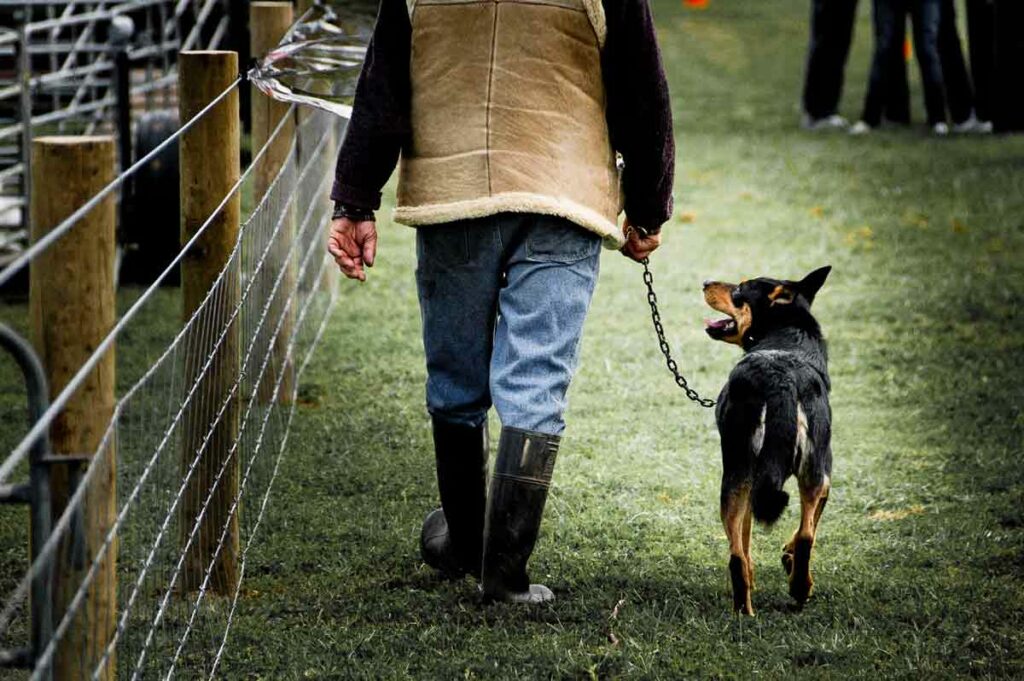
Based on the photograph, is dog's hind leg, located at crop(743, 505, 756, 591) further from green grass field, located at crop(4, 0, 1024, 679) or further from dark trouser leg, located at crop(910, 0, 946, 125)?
dark trouser leg, located at crop(910, 0, 946, 125)

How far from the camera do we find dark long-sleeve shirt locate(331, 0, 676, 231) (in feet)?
12.5

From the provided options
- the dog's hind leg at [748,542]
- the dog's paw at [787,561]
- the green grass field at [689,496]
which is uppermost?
the dog's hind leg at [748,542]

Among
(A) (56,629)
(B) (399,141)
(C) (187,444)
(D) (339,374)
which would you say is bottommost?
(D) (339,374)

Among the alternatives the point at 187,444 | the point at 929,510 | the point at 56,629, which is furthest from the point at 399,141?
the point at 929,510

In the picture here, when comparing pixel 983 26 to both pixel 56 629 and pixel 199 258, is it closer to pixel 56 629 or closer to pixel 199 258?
pixel 199 258

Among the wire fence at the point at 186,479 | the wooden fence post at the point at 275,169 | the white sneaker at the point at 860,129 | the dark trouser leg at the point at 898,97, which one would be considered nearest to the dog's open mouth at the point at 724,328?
the wire fence at the point at 186,479

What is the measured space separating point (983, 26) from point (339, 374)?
9.55 metres

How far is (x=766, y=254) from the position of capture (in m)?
9.27

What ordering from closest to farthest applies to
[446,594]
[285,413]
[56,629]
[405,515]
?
[56,629] < [446,594] < [405,515] < [285,413]

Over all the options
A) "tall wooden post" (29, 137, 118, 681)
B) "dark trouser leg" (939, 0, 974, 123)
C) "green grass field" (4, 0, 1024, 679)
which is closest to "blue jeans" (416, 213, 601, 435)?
"green grass field" (4, 0, 1024, 679)

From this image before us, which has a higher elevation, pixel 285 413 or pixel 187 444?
pixel 187 444

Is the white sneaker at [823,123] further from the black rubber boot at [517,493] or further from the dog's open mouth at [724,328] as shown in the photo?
the black rubber boot at [517,493]

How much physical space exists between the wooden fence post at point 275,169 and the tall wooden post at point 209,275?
127cm

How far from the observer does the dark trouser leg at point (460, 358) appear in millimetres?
3910
